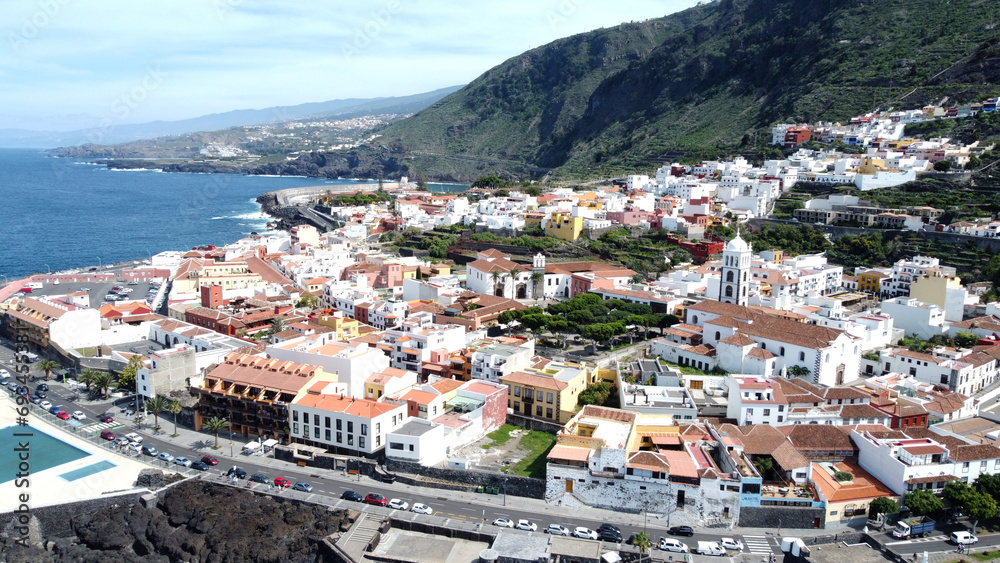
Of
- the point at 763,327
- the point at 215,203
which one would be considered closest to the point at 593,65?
the point at 215,203

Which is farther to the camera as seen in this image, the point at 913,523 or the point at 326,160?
the point at 326,160

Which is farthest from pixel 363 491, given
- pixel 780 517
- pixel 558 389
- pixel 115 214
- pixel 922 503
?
pixel 115 214

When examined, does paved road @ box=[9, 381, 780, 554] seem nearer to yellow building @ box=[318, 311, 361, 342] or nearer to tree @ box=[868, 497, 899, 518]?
tree @ box=[868, 497, 899, 518]

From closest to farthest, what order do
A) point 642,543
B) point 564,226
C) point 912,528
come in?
point 642,543 → point 912,528 → point 564,226

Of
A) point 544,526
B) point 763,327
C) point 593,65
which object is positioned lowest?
point 544,526

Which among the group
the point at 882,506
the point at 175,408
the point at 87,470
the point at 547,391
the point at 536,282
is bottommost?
the point at 87,470

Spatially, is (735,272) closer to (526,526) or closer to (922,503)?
(922,503)

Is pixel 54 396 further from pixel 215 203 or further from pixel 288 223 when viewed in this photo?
pixel 215 203
